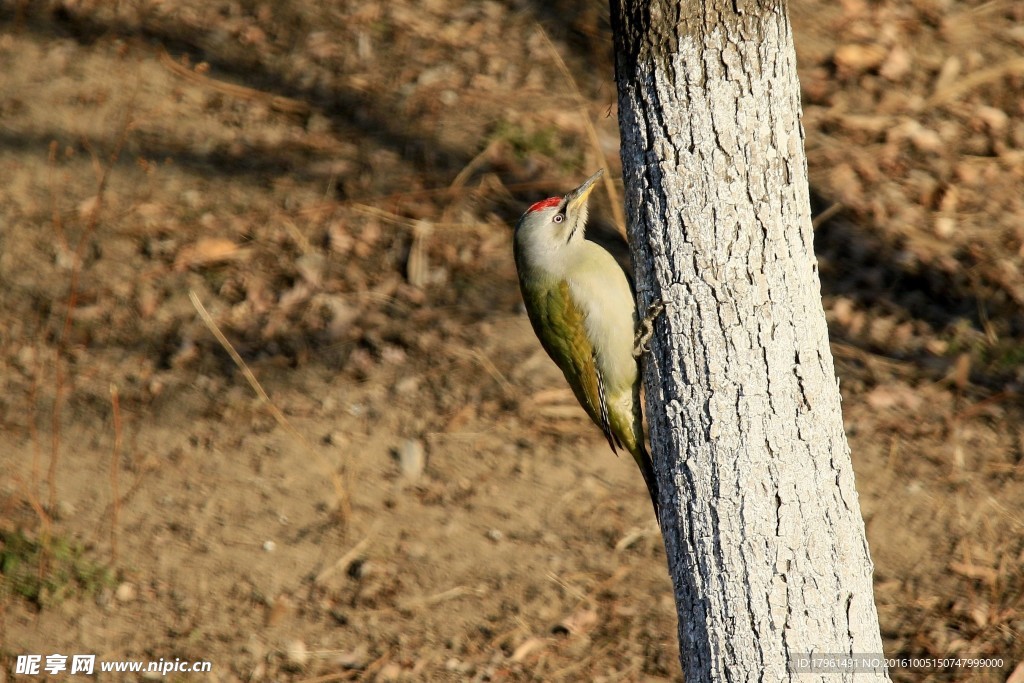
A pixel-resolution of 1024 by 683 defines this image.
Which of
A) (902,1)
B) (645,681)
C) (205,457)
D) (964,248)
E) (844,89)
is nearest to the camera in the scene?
(645,681)

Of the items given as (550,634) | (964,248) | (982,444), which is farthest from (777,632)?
(964,248)

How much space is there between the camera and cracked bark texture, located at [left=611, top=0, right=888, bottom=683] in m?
3.18

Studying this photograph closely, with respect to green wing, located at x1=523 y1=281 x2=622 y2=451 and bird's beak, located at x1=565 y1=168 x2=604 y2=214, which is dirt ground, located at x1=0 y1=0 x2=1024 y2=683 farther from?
green wing, located at x1=523 y1=281 x2=622 y2=451

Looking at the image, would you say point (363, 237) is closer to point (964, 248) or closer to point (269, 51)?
point (269, 51)

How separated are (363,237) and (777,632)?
5064mm

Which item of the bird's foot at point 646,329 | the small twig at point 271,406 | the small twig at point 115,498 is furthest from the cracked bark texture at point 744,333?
the small twig at point 115,498

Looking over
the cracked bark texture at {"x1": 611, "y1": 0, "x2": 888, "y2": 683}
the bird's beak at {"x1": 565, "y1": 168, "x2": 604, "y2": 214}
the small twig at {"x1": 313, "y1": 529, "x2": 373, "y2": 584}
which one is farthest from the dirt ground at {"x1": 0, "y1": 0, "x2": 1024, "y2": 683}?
the cracked bark texture at {"x1": 611, "y1": 0, "x2": 888, "y2": 683}

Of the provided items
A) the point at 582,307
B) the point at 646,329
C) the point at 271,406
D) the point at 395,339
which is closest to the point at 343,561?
the point at 271,406

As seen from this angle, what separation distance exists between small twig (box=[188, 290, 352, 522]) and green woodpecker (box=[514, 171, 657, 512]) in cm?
200

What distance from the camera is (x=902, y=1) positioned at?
893 cm

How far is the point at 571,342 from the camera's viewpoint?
14.7 feet

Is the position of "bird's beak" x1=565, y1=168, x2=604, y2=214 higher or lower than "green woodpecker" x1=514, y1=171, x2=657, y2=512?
higher

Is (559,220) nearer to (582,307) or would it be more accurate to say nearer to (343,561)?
(582,307)

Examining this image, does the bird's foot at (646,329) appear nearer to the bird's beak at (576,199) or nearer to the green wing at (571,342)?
the green wing at (571,342)
